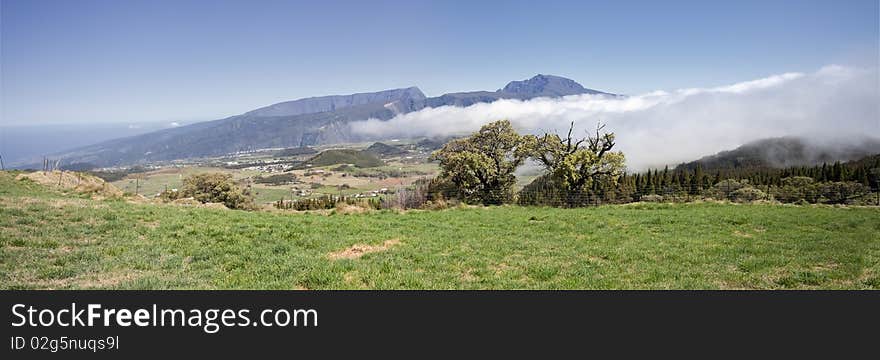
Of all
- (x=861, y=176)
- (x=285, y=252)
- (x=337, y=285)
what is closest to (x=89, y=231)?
(x=285, y=252)

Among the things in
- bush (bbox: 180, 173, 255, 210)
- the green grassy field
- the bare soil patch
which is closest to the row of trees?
the green grassy field

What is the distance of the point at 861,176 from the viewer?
286 ft

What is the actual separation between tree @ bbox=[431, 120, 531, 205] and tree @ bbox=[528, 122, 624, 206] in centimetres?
233

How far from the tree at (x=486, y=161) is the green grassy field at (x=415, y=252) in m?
19.3

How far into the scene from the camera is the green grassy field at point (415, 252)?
9.12m

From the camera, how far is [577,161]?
125 ft

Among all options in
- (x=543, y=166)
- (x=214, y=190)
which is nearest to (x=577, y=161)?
(x=543, y=166)

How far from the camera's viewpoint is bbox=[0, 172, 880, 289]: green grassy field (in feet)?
29.9

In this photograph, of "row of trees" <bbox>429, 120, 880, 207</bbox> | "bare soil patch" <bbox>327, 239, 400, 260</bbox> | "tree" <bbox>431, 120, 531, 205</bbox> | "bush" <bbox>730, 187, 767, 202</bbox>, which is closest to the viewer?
"bare soil patch" <bbox>327, 239, 400, 260</bbox>

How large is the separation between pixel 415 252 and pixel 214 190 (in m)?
48.8

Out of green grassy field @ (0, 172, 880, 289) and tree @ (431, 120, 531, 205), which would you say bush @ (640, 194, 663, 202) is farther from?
green grassy field @ (0, 172, 880, 289)

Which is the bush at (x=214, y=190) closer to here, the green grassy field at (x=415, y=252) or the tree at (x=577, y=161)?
the green grassy field at (x=415, y=252)
